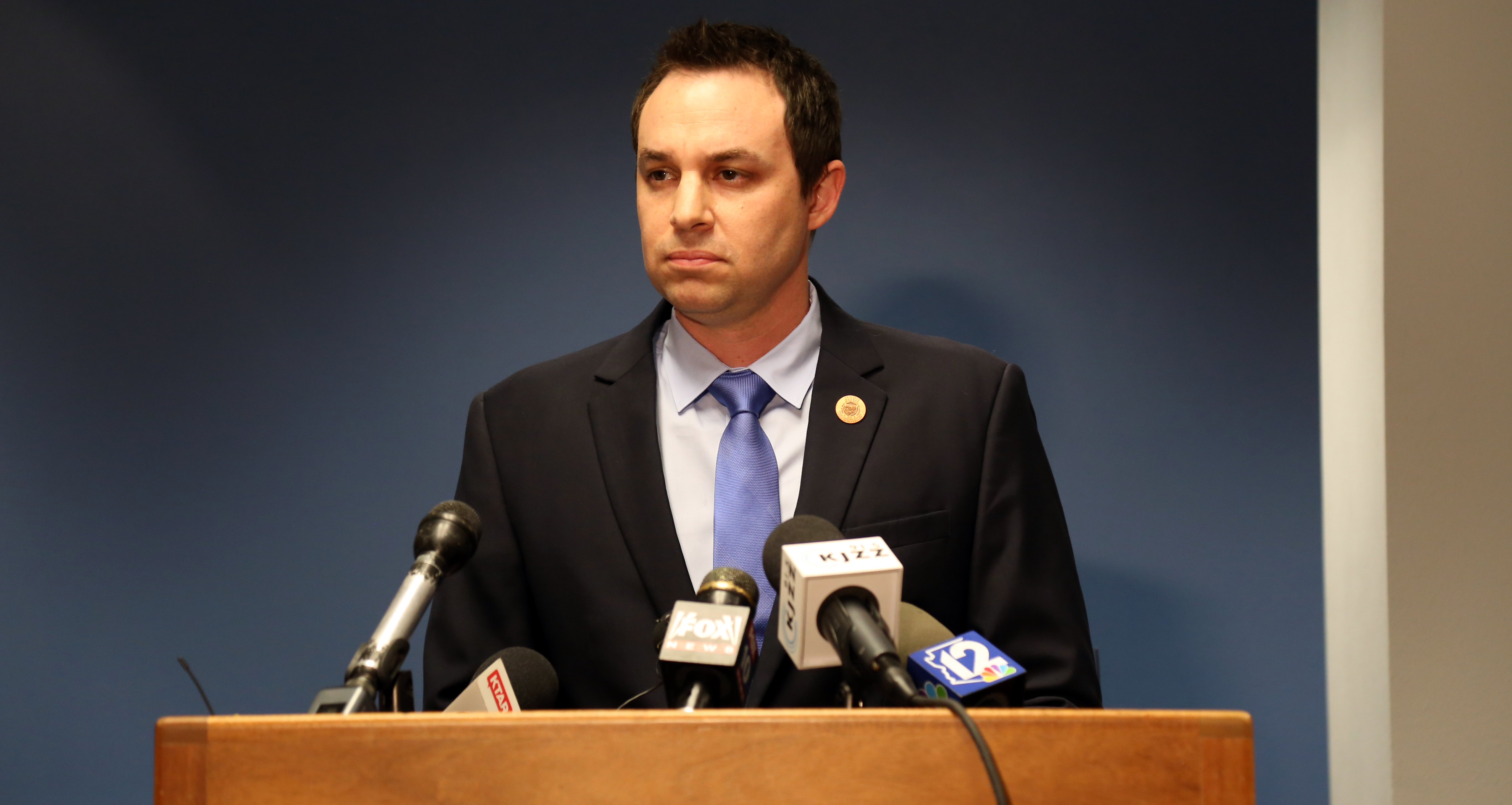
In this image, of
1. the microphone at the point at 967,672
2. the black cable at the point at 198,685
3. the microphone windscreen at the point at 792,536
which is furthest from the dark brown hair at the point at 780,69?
the black cable at the point at 198,685

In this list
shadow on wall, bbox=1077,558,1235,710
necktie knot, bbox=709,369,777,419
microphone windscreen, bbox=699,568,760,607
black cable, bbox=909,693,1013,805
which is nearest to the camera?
black cable, bbox=909,693,1013,805

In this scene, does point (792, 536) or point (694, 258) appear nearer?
point (792, 536)

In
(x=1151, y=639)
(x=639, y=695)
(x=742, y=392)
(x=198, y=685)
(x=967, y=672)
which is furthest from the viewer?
(x=1151, y=639)

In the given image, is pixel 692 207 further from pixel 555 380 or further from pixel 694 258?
pixel 555 380

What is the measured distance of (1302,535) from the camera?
98.0 inches

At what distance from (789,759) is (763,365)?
35.5 inches

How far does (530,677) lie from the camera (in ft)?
3.82

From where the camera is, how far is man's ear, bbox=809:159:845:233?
1.66m

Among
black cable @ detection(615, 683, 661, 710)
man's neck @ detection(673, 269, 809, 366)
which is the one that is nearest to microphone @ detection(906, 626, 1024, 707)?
black cable @ detection(615, 683, 661, 710)

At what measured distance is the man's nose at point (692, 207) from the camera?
1.45 meters

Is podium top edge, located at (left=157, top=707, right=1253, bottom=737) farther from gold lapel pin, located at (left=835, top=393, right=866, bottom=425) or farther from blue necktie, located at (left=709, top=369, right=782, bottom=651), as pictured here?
gold lapel pin, located at (left=835, top=393, right=866, bottom=425)

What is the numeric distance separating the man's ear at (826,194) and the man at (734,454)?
0.02 meters

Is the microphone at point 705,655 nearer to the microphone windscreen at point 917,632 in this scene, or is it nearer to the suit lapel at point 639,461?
the microphone windscreen at point 917,632

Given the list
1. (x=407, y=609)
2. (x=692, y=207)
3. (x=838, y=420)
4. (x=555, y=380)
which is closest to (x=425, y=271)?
(x=555, y=380)
